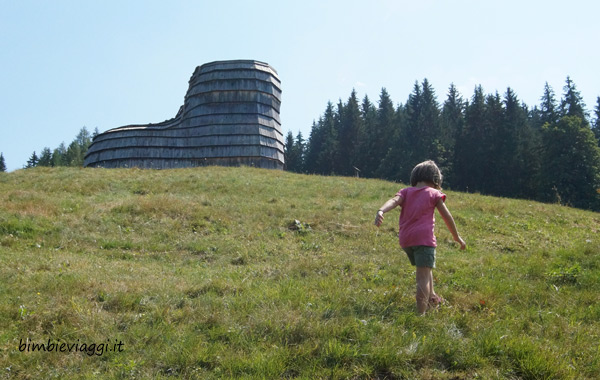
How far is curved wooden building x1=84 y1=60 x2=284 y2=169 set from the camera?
32.9 meters

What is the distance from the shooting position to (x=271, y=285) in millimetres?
6727

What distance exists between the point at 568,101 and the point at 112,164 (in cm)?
5716

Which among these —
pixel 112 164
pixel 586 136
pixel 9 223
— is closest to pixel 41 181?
pixel 9 223

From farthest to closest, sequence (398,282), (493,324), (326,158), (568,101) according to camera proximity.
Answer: (326,158) → (568,101) → (398,282) → (493,324)

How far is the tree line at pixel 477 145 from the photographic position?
4250 centimetres

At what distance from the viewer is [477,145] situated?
53125 millimetres

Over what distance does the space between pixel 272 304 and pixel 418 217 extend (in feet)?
6.85

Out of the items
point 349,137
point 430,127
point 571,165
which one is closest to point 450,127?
point 430,127

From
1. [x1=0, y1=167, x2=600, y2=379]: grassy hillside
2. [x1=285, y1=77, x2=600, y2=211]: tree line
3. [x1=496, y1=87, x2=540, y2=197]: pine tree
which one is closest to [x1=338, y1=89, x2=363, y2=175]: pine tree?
[x1=285, y1=77, x2=600, y2=211]: tree line

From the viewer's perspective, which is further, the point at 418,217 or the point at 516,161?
the point at 516,161

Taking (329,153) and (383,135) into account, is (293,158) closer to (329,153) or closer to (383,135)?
(329,153)

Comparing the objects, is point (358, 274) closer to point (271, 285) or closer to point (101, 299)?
point (271, 285)

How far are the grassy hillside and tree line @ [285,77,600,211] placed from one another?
956 inches

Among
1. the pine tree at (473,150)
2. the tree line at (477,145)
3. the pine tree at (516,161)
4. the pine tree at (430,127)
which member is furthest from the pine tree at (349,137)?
the pine tree at (516,161)
